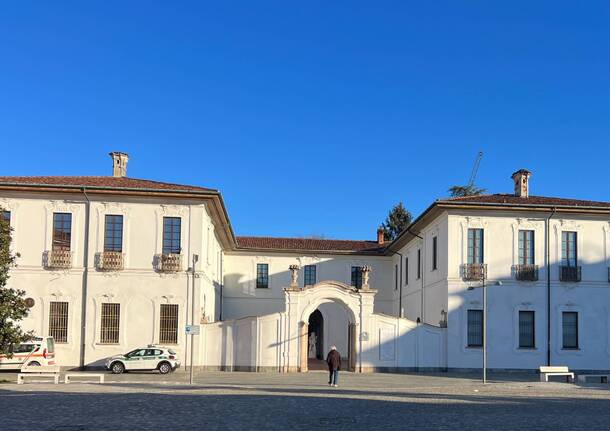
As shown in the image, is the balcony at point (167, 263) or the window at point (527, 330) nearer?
the balcony at point (167, 263)

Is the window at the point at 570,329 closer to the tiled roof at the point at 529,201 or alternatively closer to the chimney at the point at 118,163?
the tiled roof at the point at 529,201

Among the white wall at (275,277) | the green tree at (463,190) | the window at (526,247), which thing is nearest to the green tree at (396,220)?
the green tree at (463,190)

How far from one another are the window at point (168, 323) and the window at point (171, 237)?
2516mm

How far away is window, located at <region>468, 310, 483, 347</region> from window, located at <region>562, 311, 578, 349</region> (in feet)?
13.2

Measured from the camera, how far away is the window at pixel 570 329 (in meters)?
35.4

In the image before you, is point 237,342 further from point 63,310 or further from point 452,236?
point 452,236

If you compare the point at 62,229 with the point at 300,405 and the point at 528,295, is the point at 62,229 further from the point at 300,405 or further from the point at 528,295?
the point at 528,295

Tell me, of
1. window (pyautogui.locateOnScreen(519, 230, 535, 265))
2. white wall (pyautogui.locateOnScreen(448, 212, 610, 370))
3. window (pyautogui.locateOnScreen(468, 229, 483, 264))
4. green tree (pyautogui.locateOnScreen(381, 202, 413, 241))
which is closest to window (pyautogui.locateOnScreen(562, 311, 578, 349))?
white wall (pyautogui.locateOnScreen(448, 212, 610, 370))

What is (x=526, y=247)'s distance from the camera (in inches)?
1416

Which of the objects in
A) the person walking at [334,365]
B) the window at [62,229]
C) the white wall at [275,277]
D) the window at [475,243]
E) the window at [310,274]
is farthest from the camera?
the window at [310,274]

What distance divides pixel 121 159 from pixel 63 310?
30.0ft

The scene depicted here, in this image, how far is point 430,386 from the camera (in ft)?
85.5

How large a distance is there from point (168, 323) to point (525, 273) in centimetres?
1684

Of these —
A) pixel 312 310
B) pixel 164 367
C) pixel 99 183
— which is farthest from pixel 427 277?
pixel 99 183
